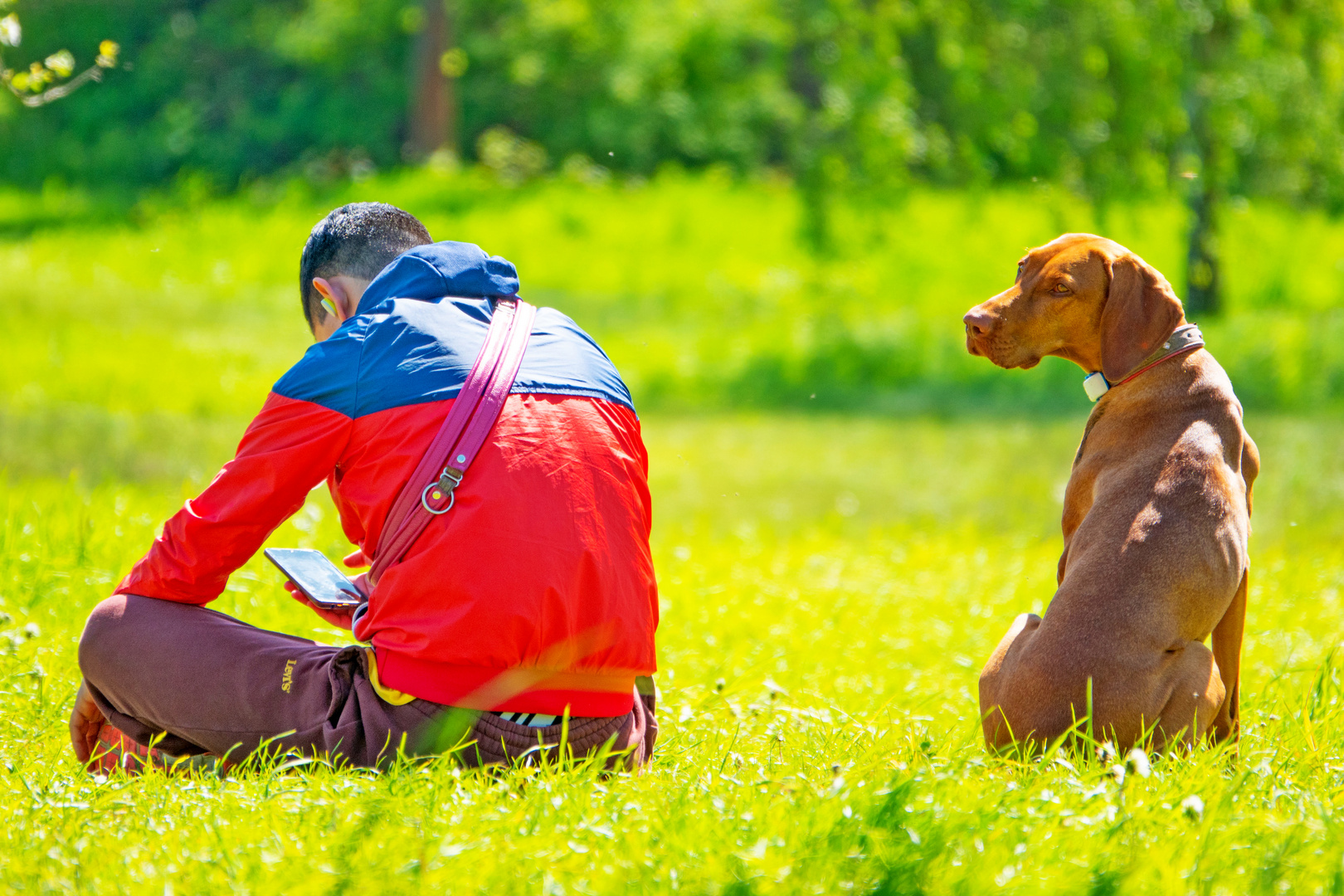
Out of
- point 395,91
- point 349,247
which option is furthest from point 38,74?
point 395,91

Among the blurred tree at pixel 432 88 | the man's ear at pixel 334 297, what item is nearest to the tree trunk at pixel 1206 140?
the man's ear at pixel 334 297

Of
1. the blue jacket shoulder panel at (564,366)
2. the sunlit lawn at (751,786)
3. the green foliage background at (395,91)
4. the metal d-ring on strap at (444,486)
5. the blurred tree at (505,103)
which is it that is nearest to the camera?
the sunlit lawn at (751,786)

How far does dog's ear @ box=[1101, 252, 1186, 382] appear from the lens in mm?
3275

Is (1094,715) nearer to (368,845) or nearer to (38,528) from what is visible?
(368,845)

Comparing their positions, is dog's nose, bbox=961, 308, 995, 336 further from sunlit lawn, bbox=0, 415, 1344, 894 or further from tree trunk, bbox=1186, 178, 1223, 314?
tree trunk, bbox=1186, 178, 1223, 314

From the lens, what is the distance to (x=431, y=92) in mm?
21109

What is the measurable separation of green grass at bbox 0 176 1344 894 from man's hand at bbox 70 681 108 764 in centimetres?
9

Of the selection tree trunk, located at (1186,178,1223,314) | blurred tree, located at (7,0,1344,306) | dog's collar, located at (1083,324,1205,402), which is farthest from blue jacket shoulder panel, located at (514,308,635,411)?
blurred tree, located at (7,0,1344,306)

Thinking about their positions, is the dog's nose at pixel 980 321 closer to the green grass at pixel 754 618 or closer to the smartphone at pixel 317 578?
the green grass at pixel 754 618

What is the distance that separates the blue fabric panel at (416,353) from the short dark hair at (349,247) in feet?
0.73

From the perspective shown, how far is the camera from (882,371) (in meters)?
13.1

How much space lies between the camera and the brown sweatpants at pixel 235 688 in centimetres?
282

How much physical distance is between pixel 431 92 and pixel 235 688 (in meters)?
19.6

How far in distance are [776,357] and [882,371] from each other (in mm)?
1114
